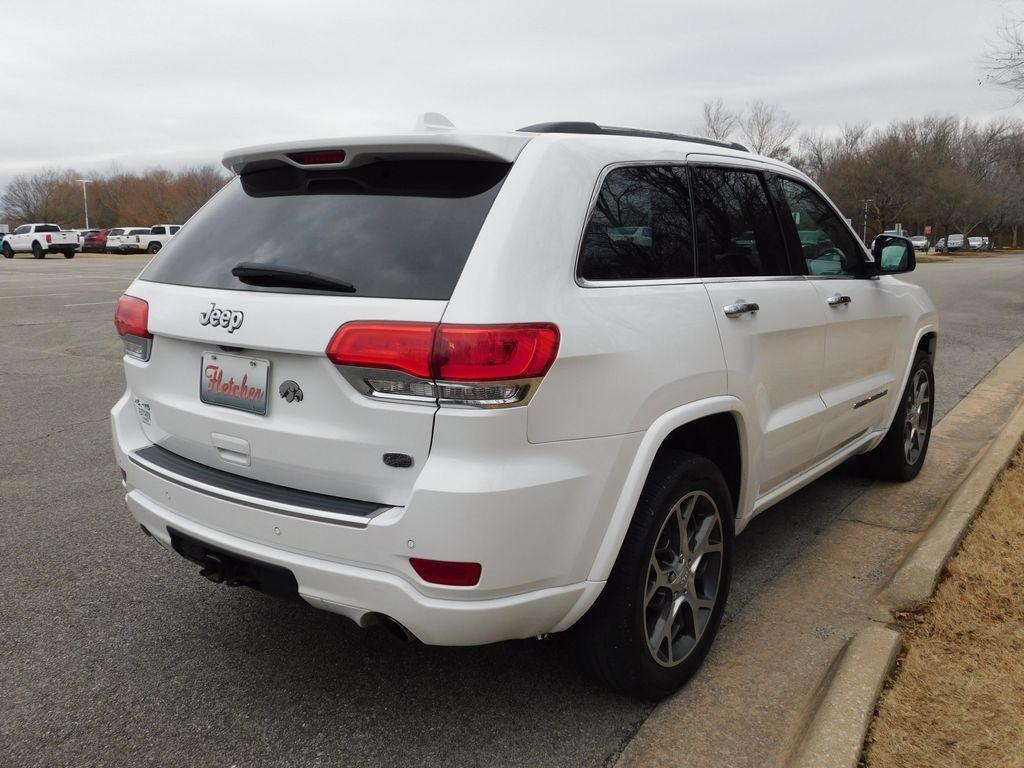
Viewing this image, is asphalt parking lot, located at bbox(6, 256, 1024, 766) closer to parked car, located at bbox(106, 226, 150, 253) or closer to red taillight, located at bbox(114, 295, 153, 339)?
red taillight, located at bbox(114, 295, 153, 339)

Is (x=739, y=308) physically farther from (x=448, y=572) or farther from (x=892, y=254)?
(x=892, y=254)

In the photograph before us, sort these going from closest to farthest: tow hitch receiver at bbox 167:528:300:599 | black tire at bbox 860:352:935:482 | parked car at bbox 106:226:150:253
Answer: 1. tow hitch receiver at bbox 167:528:300:599
2. black tire at bbox 860:352:935:482
3. parked car at bbox 106:226:150:253

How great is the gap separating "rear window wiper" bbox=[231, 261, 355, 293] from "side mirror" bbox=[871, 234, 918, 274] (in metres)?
3.20

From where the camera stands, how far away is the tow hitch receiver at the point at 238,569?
258cm

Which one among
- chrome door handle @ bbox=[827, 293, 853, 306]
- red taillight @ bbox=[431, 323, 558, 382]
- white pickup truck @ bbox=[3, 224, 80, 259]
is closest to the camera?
red taillight @ bbox=[431, 323, 558, 382]

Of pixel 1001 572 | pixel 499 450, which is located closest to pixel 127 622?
pixel 499 450

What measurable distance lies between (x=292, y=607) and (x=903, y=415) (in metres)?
3.61

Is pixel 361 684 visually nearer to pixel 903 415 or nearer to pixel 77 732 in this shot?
→ pixel 77 732

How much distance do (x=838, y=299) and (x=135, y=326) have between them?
2.99 meters

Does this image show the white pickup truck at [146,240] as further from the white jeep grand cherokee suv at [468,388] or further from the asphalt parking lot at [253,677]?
the white jeep grand cherokee suv at [468,388]

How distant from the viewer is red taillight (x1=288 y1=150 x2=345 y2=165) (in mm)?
2729

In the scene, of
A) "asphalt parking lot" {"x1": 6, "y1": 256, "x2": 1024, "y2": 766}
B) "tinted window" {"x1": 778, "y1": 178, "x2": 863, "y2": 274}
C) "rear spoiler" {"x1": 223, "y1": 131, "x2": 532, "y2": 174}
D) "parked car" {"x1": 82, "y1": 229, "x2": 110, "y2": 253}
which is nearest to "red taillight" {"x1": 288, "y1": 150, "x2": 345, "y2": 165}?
"rear spoiler" {"x1": 223, "y1": 131, "x2": 532, "y2": 174}

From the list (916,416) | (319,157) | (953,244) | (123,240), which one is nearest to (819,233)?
(916,416)

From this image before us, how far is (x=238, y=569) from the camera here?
2697 millimetres
